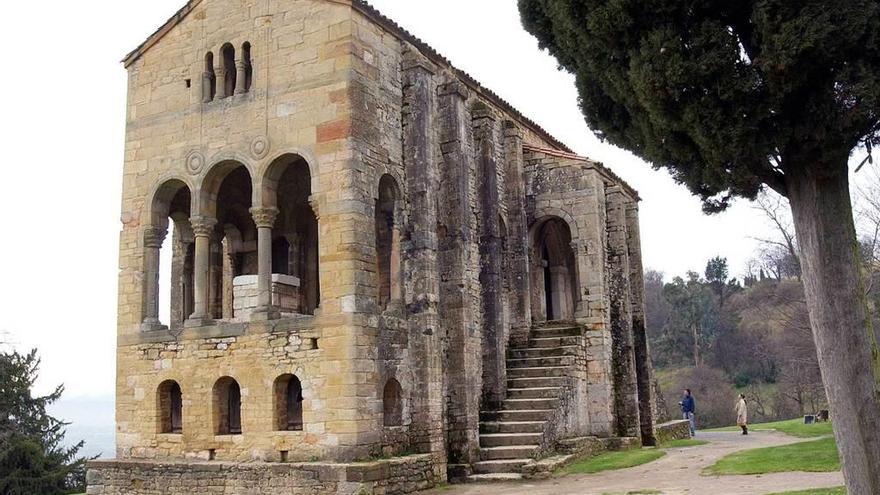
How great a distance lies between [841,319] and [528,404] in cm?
960

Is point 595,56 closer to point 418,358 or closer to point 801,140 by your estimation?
point 801,140

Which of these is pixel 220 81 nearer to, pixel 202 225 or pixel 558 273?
pixel 202 225

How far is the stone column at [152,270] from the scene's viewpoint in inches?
638

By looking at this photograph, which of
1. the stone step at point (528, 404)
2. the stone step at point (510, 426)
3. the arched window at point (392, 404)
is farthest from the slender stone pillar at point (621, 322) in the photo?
the arched window at point (392, 404)

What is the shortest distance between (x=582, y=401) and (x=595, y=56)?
1110 cm

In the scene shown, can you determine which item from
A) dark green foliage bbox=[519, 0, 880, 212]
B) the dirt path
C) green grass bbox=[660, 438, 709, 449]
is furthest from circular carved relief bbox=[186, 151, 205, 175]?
green grass bbox=[660, 438, 709, 449]

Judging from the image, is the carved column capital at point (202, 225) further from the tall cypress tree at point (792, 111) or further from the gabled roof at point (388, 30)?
the tall cypress tree at point (792, 111)

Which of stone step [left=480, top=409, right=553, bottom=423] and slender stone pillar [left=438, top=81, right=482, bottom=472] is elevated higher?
slender stone pillar [left=438, top=81, right=482, bottom=472]

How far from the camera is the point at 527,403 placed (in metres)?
17.6

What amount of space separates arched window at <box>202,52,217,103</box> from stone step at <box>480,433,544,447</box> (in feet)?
28.5

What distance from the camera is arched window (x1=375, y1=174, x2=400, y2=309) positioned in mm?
15430

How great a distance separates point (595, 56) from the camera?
31.5ft

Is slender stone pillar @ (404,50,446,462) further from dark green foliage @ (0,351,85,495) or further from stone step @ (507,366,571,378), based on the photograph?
dark green foliage @ (0,351,85,495)

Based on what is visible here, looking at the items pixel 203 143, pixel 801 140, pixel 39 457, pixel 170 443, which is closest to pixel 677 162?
pixel 801 140
